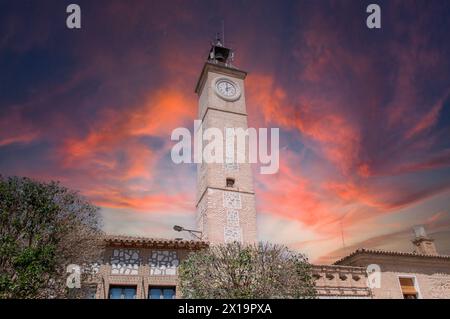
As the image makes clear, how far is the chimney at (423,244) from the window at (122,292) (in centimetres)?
1613

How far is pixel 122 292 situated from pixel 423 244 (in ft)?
55.1

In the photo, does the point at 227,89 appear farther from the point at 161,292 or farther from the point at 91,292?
the point at 91,292

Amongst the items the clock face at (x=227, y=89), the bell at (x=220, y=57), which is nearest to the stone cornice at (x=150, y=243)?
the clock face at (x=227, y=89)

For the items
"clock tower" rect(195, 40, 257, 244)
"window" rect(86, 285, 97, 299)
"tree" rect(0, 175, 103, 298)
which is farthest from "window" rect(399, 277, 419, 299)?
"tree" rect(0, 175, 103, 298)

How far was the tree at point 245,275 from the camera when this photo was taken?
1116cm

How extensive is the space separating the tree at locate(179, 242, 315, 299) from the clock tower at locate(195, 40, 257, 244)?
4279 mm

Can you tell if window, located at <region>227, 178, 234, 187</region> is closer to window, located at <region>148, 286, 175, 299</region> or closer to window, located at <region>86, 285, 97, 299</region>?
window, located at <region>148, 286, 175, 299</region>

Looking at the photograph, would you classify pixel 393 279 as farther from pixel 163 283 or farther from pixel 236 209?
pixel 163 283

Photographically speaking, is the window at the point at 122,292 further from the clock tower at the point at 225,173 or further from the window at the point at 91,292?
the clock tower at the point at 225,173

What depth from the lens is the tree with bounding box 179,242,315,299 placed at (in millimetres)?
11156

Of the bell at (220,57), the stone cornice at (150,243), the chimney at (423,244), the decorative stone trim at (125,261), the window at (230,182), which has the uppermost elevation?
the bell at (220,57)

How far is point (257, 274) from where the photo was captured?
37.8ft

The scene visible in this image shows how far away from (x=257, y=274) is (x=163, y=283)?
4.34 metres
